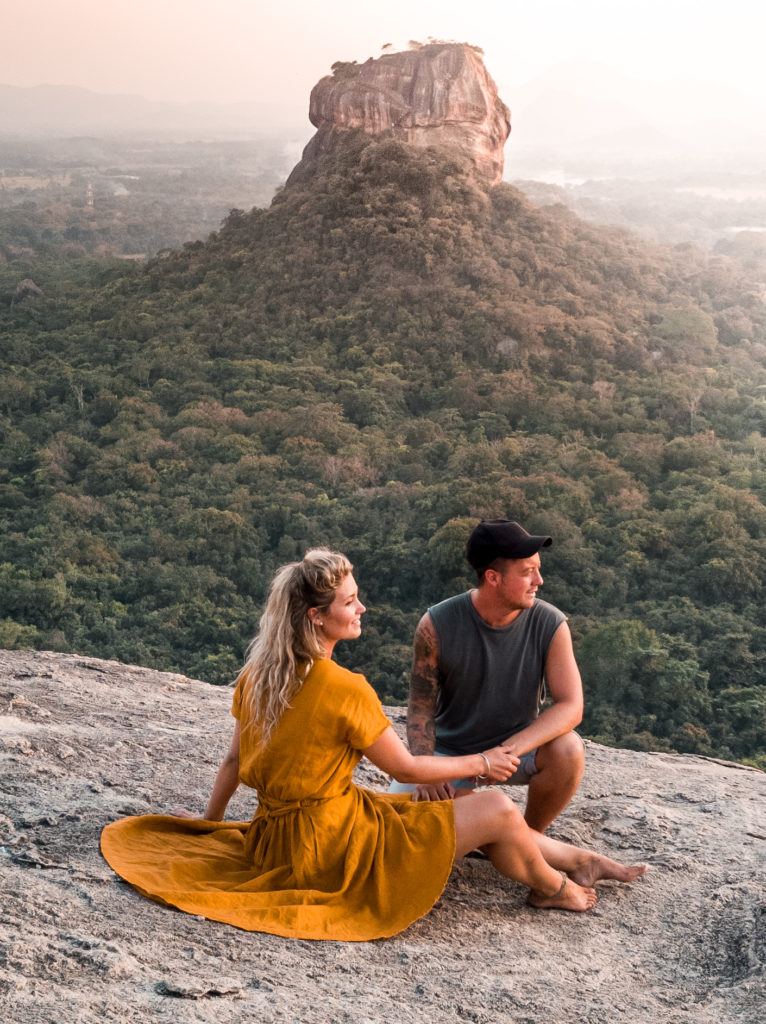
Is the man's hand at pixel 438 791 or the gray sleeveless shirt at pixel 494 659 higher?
the gray sleeveless shirt at pixel 494 659

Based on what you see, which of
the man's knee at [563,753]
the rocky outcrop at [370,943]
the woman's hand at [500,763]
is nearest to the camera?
the rocky outcrop at [370,943]

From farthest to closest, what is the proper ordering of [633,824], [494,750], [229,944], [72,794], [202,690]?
[202,690]
[633,824]
[72,794]
[494,750]
[229,944]

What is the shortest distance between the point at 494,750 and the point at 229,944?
91cm

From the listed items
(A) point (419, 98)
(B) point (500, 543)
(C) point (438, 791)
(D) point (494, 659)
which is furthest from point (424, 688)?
(A) point (419, 98)

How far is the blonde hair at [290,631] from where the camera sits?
3.00 m

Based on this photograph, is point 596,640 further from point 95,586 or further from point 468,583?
point 95,586

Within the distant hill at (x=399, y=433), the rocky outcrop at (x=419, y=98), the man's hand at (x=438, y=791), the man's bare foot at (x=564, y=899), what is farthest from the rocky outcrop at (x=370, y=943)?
the rocky outcrop at (x=419, y=98)

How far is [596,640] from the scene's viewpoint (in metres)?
14.9

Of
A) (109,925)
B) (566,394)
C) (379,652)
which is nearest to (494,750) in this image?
(109,925)

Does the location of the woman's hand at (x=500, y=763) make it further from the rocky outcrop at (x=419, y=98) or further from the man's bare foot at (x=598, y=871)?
the rocky outcrop at (x=419, y=98)

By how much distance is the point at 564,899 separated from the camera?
11.5ft

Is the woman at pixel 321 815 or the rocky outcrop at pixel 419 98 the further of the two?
the rocky outcrop at pixel 419 98

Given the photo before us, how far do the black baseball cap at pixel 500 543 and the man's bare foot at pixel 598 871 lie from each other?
1.01m

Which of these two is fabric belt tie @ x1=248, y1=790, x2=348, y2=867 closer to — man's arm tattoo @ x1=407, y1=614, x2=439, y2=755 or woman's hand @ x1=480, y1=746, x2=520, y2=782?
woman's hand @ x1=480, y1=746, x2=520, y2=782
